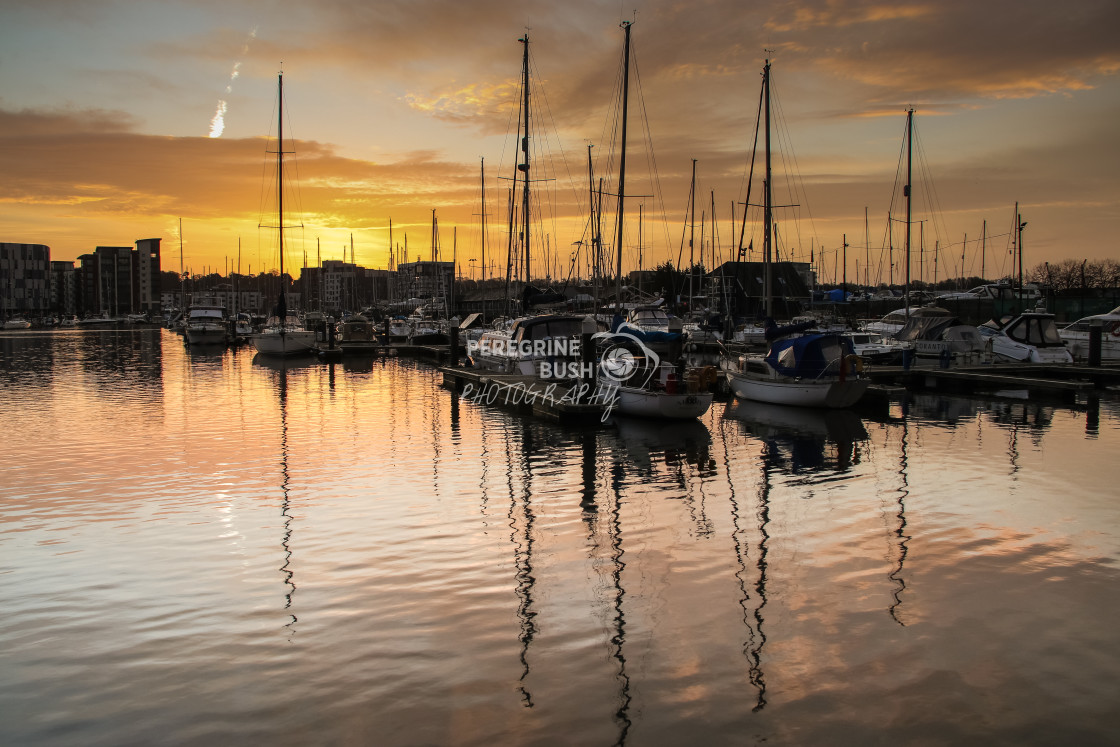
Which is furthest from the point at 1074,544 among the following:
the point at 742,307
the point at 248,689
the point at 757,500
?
the point at 742,307

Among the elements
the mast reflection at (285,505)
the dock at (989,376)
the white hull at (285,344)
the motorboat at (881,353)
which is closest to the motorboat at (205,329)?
the white hull at (285,344)

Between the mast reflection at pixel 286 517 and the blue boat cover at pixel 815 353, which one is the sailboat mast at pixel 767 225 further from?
the mast reflection at pixel 286 517

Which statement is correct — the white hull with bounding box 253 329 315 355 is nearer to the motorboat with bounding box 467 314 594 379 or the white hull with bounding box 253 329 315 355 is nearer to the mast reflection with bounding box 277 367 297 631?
the motorboat with bounding box 467 314 594 379

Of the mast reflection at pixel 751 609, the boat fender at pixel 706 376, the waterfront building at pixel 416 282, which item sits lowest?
the mast reflection at pixel 751 609

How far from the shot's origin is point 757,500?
13859 millimetres

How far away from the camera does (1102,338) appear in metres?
39.2

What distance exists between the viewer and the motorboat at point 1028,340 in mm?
35312

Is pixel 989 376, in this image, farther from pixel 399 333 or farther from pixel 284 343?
pixel 399 333

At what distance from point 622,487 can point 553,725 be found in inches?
341

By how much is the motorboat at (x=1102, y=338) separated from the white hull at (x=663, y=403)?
2648 centimetres

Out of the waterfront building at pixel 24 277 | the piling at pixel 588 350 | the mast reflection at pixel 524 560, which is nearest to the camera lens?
the mast reflection at pixel 524 560

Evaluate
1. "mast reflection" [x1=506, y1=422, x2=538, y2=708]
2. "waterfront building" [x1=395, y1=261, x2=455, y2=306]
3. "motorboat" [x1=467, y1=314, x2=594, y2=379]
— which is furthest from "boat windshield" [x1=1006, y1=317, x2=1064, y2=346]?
"waterfront building" [x1=395, y1=261, x2=455, y2=306]

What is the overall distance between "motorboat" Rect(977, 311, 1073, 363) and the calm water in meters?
18.9

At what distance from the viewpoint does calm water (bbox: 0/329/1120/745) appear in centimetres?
641
